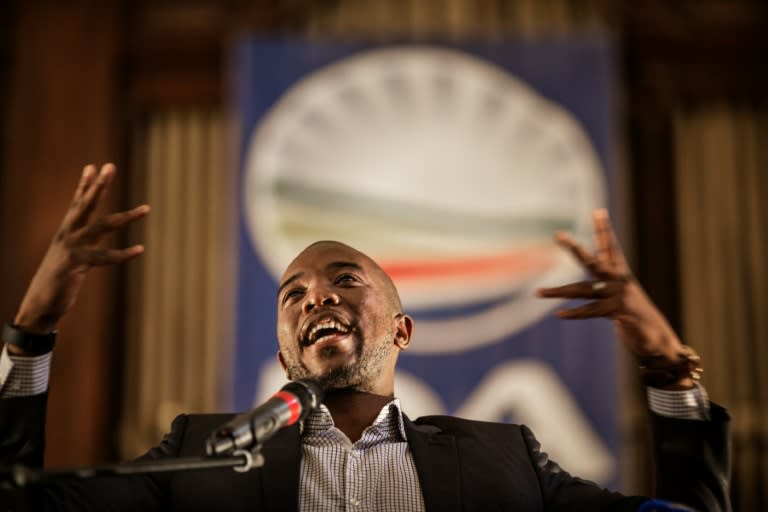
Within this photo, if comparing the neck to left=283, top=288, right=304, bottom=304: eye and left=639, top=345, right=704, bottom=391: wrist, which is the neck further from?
left=639, top=345, right=704, bottom=391: wrist

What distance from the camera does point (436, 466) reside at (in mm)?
1914

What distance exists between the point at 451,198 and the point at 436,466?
91.2 inches

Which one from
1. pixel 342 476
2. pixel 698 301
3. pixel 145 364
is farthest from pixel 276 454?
pixel 698 301

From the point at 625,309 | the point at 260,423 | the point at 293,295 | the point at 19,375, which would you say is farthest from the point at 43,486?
the point at 625,309

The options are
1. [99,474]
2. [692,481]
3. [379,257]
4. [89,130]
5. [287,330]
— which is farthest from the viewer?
[89,130]

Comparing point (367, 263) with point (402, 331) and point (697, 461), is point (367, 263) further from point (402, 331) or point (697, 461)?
point (697, 461)

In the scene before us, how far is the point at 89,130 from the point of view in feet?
14.6

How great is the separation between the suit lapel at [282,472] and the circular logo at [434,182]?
2.10 meters

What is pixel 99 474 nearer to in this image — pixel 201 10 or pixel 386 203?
pixel 386 203

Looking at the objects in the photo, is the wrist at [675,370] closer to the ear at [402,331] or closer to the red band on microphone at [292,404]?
the ear at [402,331]

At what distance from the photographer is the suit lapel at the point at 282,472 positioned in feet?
5.99

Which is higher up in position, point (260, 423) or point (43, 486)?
point (260, 423)

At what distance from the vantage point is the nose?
2.04 metres

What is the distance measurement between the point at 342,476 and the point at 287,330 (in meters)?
0.34
